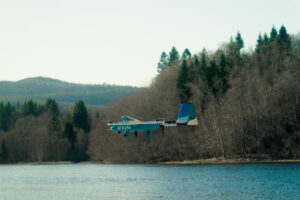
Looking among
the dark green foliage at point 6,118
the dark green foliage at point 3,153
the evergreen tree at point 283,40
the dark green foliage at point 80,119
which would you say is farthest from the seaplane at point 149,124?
the dark green foliage at point 6,118

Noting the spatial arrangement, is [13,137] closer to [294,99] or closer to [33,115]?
[33,115]

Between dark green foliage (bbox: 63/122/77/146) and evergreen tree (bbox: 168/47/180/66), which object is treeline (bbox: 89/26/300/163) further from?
evergreen tree (bbox: 168/47/180/66)

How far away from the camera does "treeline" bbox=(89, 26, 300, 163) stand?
77000mm

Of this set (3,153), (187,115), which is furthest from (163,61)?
(187,115)

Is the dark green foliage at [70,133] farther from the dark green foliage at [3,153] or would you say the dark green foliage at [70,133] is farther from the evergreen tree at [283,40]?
the evergreen tree at [283,40]

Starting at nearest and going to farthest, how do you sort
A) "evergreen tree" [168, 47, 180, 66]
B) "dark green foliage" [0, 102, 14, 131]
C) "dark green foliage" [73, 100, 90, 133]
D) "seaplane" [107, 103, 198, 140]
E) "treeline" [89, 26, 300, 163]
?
"seaplane" [107, 103, 198, 140]
"treeline" [89, 26, 300, 163]
"dark green foliage" [73, 100, 90, 133]
"dark green foliage" [0, 102, 14, 131]
"evergreen tree" [168, 47, 180, 66]

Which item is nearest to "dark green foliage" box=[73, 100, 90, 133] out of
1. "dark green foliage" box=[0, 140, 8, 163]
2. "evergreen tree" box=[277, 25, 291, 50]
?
"dark green foliage" box=[0, 140, 8, 163]

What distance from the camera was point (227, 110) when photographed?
77.1m

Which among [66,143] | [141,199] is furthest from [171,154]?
[141,199]

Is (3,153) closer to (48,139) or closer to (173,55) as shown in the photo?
(48,139)

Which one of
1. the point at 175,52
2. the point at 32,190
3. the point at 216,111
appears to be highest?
the point at 175,52

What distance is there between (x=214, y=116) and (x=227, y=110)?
253 cm

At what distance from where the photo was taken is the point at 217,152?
7875 cm

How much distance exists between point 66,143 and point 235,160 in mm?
55840
